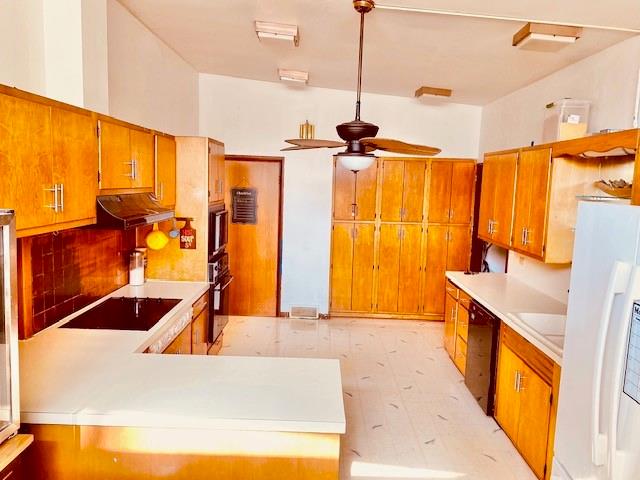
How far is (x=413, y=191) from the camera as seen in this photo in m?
5.86

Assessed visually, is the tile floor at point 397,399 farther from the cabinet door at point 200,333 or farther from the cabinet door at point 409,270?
the cabinet door at point 200,333

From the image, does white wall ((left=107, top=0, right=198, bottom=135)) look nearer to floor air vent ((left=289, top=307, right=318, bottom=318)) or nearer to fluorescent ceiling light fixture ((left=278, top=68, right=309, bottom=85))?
fluorescent ceiling light fixture ((left=278, top=68, right=309, bottom=85))

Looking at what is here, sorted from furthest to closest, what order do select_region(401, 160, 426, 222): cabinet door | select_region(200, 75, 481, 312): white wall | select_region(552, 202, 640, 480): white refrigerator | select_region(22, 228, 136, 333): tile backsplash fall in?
select_region(401, 160, 426, 222): cabinet door, select_region(200, 75, 481, 312): white wall, select_region(22, 228, 136, 333): tile backsplash, select_region(552, 202, 640, 480): white refrigerator

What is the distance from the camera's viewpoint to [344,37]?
11.4ft

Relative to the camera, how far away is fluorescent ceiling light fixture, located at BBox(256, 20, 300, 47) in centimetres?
327

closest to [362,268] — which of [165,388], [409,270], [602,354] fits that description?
[409,270]

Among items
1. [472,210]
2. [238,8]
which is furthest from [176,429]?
[472,210]

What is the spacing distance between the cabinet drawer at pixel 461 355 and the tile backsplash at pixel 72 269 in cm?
298

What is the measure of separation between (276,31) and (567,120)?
210 cm

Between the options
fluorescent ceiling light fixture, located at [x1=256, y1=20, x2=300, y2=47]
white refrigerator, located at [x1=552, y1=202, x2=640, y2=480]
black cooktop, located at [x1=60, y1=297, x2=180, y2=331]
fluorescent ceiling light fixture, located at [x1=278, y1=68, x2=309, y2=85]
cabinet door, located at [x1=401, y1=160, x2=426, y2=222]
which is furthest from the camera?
cabinet door, located at [x1=401, y1=160, x2=426, y2=222]

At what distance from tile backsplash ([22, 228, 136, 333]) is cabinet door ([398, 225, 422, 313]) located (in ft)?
11.2

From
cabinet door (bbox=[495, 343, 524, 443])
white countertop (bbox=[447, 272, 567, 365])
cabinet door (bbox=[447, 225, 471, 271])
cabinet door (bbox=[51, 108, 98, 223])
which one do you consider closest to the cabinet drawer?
white countertop (bbox=[447, 272, 567, 365])

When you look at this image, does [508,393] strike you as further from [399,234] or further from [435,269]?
[399,234]

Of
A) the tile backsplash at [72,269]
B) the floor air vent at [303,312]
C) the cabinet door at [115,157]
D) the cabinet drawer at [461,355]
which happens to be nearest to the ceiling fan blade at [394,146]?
the cabinet door at [115,157]
